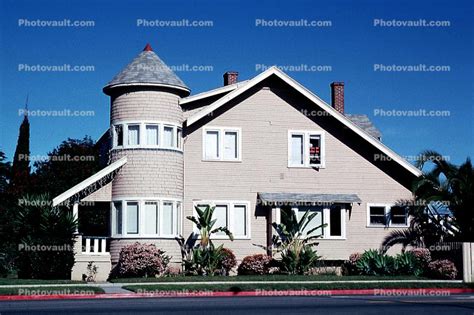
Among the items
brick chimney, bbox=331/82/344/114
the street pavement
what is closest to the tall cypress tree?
brick chimney, bbox=331/82/344/114

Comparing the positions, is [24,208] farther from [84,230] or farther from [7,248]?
[84,230]

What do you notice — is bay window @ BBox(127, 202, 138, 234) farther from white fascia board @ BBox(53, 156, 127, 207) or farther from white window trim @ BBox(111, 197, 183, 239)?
white fascia board @ BBox(53, 156, 127, 207)

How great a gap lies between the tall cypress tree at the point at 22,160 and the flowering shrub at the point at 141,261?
50.9 feet

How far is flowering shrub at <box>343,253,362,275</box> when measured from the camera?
32344 mm

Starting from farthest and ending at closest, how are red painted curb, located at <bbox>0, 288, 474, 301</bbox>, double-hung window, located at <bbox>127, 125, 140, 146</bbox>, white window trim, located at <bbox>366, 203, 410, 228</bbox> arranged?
white window trim, located at <bbox>366, 203, 410, 228</bbox>, double-hung window, located at <bbox>127, 125, 140, 146</bbox>, red painted curb, located at <bbox>0, 288, 474, 301</bbox>

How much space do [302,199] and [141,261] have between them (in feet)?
25.8

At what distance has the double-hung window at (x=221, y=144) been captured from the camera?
32562 mm

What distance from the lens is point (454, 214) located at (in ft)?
102

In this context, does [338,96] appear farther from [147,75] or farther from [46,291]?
[46,291]

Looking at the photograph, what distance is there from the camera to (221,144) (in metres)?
32.6

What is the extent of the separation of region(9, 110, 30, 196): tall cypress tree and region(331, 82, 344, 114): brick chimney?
59.9 ft

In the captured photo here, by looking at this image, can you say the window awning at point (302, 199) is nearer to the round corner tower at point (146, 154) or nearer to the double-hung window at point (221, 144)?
the double-hung window at point (221, 144)

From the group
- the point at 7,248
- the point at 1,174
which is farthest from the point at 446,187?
the point at 1,174

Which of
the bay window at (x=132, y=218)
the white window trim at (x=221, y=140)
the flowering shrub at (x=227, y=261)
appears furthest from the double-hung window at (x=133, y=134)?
the flowering shrub at (x=227, y=261)
